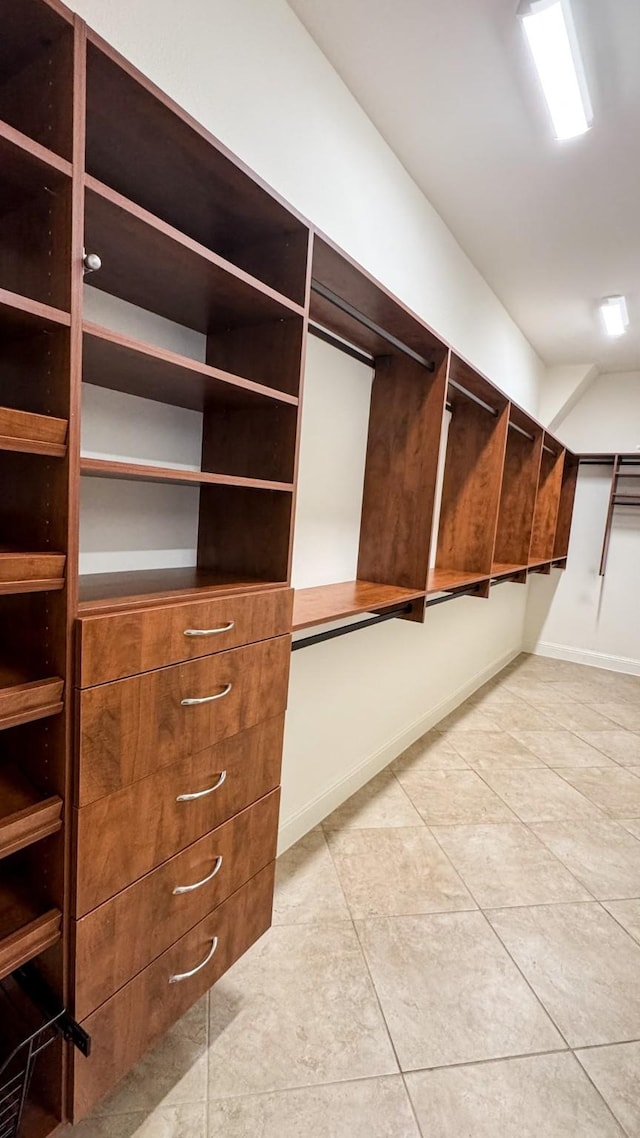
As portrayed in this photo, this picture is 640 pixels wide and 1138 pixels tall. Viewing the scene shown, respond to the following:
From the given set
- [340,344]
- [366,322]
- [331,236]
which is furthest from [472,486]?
[331,236]

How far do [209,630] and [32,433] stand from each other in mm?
511

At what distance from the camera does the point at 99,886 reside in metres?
0.95

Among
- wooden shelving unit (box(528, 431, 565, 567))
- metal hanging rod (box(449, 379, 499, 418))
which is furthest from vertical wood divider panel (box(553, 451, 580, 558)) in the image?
metal hanging rod (box(449, 379, 499, 418))

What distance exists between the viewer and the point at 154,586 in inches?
→ 46.2

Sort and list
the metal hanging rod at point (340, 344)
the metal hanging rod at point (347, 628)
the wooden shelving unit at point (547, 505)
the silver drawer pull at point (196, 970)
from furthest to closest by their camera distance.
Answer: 1. the wooden shelving unit at point (547, 505)
2. the metal hanging rod at point (340, 344)
3. the metal hanging rod at point (347, 628)
4. the silver drawer pull at point (196, 970)

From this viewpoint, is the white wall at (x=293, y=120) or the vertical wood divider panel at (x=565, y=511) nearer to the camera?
the white wall at (x=293, y=120)

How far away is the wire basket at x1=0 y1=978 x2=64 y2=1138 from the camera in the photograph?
919 millimetres

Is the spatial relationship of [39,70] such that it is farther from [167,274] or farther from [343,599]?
[343,599]

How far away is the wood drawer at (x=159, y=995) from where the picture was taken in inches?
39.3

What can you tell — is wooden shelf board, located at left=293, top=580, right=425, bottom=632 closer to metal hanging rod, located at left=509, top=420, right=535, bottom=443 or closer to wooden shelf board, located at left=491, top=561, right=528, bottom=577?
wooden shelf board, located at left=491, top=561, right=528, bottom=577

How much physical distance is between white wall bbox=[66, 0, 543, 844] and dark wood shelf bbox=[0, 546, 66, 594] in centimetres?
121

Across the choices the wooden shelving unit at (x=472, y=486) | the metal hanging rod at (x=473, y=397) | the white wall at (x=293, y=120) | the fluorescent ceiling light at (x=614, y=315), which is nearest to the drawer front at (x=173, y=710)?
the white wall at (x=293, y=120)

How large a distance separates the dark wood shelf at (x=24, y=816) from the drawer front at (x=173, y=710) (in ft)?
Answer: 0.25

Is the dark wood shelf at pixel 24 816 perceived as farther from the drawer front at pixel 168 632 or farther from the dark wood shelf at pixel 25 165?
the dark wood shelf at pixel 25 165
